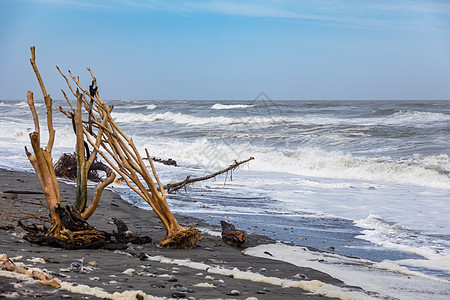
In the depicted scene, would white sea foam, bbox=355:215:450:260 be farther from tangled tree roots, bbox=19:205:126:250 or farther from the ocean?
tangled tree roots, bbox=19:205:126:250

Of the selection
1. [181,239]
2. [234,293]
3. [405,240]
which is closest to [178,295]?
[234,293]

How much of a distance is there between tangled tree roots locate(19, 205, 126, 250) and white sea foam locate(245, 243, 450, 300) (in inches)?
59.4

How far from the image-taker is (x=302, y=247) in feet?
16.6

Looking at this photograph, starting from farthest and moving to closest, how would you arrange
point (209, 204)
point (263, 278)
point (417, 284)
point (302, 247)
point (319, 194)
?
point (319, 194), point (209, 204), point (302, 247), point (417, 284), point (263, 278)

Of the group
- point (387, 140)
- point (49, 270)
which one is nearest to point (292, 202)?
point (49, 270)

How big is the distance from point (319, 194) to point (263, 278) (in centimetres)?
612

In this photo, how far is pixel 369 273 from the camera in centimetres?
408

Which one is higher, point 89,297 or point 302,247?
point 89,297

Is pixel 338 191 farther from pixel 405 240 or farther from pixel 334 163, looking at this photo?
pixel 334 163

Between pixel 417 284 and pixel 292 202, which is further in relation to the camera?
pixel 292 202

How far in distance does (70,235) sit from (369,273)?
8.48 feet

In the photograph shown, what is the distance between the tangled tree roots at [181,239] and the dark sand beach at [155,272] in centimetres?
8

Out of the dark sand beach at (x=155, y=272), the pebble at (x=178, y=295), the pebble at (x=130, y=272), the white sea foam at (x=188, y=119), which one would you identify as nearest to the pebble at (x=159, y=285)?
the dark sand beach at (x=155, y=272)

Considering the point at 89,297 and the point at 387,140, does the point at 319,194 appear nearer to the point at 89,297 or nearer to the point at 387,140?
the point at 89,297
